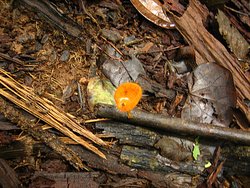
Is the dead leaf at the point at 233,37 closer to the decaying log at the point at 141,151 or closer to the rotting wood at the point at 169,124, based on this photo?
the rotting wood at the point at 169,124

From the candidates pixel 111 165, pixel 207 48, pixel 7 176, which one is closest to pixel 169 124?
pixel 111 165

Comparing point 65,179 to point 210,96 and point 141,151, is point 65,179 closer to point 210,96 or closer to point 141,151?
point 141,151

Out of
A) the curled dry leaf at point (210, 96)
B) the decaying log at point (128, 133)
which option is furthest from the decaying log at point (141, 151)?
the curled dry leaf at point (210, 96)

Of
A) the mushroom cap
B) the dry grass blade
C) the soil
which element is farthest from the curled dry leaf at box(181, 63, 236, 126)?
the dry grass blade

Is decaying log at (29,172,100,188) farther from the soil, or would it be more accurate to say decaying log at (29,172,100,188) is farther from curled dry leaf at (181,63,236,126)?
curled dry leaf at (181,63,236,126)

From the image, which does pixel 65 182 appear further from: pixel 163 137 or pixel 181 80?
pixel 181 80

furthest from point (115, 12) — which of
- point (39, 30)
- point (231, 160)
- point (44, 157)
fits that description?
point (231, 160)
